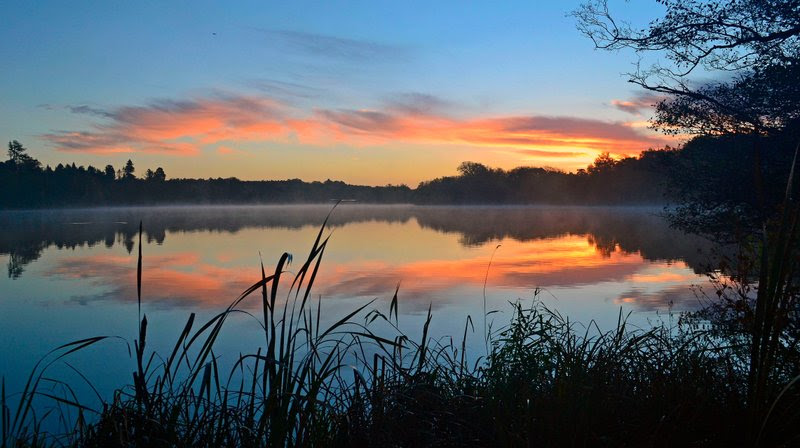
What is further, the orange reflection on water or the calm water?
the orange reflection on water

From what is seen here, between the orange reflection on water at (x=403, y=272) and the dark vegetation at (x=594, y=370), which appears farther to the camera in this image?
the orange reflection on water at (x=403, y=272)

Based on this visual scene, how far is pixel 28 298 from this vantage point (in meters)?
13.1

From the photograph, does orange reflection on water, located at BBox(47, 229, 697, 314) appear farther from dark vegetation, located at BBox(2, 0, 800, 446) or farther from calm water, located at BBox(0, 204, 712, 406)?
dark vegetation, located at BBox(2, 0, 800, 446)

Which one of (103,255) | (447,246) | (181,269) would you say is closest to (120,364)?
(181,269)

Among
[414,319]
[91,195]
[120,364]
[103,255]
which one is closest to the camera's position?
[120,364]

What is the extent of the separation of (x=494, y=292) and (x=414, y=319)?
3556 mm

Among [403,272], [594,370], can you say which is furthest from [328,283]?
[594,370]

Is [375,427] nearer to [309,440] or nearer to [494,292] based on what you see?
[309,440]

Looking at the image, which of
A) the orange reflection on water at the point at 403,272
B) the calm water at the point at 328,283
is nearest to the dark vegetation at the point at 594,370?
the calm water at the point at 328,283

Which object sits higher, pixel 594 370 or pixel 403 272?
pixel 594 370

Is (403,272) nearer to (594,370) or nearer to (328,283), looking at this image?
(328,283)

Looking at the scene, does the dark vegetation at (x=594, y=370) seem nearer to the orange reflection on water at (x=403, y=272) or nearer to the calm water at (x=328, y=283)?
the calm water at (x=328, y=283)

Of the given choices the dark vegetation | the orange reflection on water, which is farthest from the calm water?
the dark vegetation

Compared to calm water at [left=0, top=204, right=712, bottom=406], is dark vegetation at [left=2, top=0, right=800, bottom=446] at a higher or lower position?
higher
